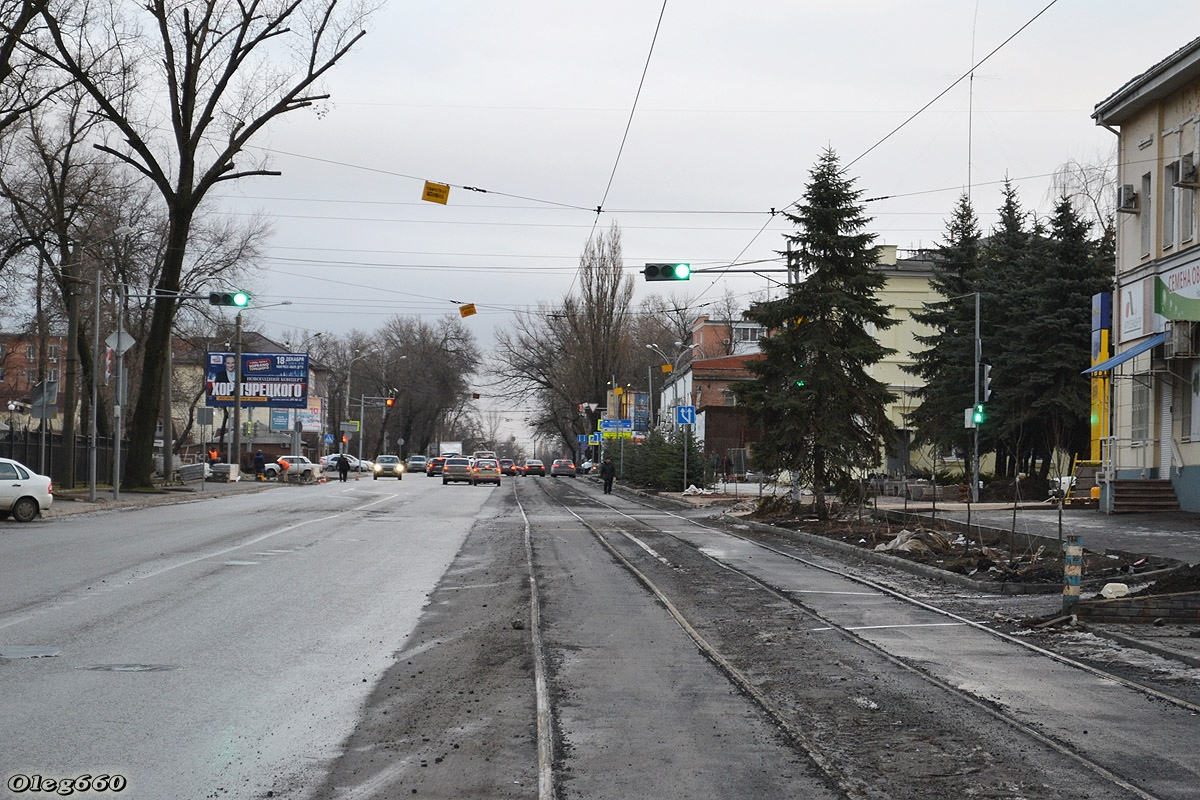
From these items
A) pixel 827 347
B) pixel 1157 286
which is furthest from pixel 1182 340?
pixel 827 347

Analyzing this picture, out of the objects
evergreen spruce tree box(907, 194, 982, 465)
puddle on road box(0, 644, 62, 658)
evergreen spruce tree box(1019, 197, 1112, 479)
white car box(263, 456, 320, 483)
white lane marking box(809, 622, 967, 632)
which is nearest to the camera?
puddle on road box(0, 644, 62, 658)

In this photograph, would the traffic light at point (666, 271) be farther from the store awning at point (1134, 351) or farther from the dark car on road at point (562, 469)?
the dark car on road at point (562, 469)

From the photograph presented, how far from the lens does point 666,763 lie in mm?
6902

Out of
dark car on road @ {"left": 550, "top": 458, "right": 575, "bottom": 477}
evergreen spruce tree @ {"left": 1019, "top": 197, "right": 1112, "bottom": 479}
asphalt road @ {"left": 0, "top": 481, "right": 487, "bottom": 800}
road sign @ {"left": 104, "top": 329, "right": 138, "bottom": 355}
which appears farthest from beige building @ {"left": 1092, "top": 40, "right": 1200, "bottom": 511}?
dark car on road @ {"left": 550, "top": 458, "right": 575, "bottom": 477}

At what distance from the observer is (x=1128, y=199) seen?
31.4 m

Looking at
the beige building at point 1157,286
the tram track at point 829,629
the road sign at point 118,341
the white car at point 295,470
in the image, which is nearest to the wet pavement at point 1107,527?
the tram track at point 829,629

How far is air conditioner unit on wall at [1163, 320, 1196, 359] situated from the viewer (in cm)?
2830

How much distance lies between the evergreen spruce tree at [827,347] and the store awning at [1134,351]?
5.49m

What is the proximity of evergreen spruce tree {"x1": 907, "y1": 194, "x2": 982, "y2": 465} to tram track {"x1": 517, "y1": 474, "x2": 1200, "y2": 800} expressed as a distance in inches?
1135

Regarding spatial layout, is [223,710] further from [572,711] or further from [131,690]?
[572,711]

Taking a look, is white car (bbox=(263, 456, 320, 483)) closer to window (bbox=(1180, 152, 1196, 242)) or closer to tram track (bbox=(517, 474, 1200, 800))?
tram track (bbox=(517, 474, 1200, 800))

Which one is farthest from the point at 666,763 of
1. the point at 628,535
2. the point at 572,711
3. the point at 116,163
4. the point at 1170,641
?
the point at 116,163

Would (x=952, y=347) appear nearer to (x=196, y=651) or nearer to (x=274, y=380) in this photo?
(x=274, y=380)

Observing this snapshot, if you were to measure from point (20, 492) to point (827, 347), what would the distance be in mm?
19193
